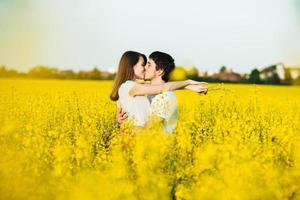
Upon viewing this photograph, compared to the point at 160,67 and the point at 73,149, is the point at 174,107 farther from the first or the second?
the point at 73,149

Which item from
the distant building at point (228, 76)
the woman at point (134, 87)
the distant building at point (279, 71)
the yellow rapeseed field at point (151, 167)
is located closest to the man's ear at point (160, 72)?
the woman at point (134, 87)

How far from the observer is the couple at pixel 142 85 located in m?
4.91

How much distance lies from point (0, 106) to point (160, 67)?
2589mm

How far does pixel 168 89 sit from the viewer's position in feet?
15.9

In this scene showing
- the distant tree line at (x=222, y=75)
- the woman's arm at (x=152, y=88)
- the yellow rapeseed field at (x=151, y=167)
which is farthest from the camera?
the distant tree line at (x=222, y=75)

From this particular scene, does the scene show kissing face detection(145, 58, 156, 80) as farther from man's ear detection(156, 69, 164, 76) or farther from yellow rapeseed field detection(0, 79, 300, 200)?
yellow rapeseed field detection(0, 79, 300, 200)

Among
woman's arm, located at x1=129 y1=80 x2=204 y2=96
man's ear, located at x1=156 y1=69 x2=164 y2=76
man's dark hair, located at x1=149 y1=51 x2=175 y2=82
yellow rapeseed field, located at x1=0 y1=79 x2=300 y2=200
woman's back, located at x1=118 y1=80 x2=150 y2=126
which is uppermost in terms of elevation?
man's dark hair, located at x1=149 y1=51 x2=175 y2=82

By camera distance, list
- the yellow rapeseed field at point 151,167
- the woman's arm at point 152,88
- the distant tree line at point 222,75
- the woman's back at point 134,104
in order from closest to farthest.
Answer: the yellow rapeseed field at point 151,167, the woman's arm at point 152,88, the woman's back at point 134,104, the distant tree line at point 222,75

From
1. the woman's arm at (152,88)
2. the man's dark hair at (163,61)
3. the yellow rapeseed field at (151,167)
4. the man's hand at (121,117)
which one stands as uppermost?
the man's dark hair at (163,61)

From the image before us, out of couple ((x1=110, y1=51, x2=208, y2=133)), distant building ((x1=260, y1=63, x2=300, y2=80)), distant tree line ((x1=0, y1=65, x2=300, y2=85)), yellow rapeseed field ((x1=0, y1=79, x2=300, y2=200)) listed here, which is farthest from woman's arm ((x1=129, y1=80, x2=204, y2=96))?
distant building ((x1=260, y1=63, x2=300, y2=80))

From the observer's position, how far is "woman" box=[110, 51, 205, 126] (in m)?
4.94

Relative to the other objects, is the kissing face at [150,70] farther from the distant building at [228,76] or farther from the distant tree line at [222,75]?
the distant building at [228,76]

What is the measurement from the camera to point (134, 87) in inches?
195

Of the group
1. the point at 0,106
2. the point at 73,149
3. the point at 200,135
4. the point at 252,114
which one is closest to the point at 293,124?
the point at 252,114
